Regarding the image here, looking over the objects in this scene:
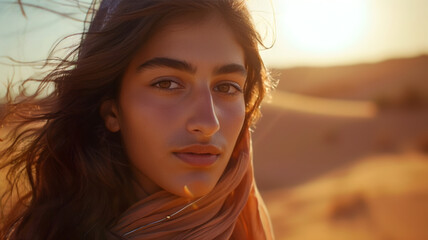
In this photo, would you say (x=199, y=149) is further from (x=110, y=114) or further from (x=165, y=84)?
(x=110, y=114)

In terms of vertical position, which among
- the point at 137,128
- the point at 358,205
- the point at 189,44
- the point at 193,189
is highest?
the point at 189,44

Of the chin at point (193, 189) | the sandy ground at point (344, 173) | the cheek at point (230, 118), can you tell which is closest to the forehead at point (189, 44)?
the cheek at point (230, 118)

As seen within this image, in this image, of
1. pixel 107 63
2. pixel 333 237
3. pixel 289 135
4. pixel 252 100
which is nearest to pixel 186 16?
pixel 107 63

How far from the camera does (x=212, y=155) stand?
218cm

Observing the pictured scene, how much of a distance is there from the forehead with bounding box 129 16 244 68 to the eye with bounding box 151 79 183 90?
0.12m

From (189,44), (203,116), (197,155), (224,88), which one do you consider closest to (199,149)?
(197,155)

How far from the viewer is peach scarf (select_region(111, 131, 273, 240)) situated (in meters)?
2.18

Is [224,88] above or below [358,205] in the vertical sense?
above

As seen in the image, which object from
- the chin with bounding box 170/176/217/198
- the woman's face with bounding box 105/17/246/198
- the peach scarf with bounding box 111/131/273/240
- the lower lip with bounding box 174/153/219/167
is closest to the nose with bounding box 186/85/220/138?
the woman's face with bounding box 105/17/246/198

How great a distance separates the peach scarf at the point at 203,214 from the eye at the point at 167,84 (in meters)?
0.51

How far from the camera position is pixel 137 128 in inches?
87.0

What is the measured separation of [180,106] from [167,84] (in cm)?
Answer: 13

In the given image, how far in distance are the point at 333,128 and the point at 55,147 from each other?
17519 mm

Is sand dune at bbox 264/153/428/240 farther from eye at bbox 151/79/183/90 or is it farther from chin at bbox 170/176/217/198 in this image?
eye at bbox 151/79/183/90
